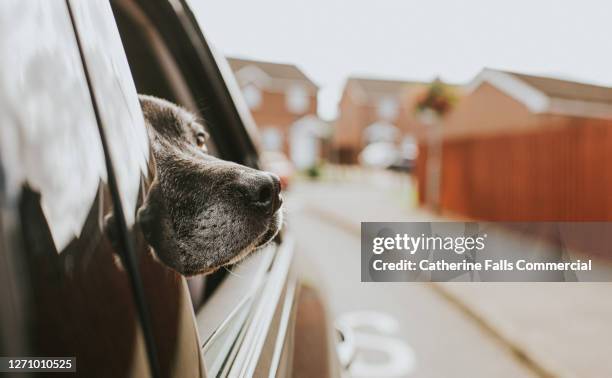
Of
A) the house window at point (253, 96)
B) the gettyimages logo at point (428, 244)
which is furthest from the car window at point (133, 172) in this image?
the house window at point (253, 96)

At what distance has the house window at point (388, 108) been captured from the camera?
4274 centimetres

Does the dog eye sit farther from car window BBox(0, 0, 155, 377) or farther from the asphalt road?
car window BBox(0, 0, 155, 377)

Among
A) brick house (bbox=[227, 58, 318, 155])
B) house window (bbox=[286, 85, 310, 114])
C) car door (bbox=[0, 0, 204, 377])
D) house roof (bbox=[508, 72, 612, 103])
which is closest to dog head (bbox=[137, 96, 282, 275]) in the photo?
car door (bbox=[0, 0, 204, 377])

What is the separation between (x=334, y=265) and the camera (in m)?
6.91

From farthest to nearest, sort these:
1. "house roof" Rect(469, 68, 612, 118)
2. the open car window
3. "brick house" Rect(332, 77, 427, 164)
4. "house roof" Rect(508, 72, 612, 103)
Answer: "brick house" Rect(332, 77, 427, 164)
"house roof" Rect(469, 68, 612, 118)
"house roof" Rect(508, 72, 612, 103)
the open car window

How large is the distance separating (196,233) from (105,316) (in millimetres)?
705

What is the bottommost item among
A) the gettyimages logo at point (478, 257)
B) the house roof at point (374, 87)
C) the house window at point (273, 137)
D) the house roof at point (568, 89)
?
the gettyimages logo at point (478, 257)

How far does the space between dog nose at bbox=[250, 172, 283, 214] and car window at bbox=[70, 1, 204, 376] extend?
0.48 meters

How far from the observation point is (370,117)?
42.8m

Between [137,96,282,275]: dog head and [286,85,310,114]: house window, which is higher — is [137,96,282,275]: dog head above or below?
below

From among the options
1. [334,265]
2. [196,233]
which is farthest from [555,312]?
[196,233]

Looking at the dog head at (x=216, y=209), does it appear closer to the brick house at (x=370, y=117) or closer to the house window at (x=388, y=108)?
the brick house at (x=370, y=117)

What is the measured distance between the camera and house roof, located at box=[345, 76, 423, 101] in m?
42.4

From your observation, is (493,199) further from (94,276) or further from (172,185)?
(94,276)
